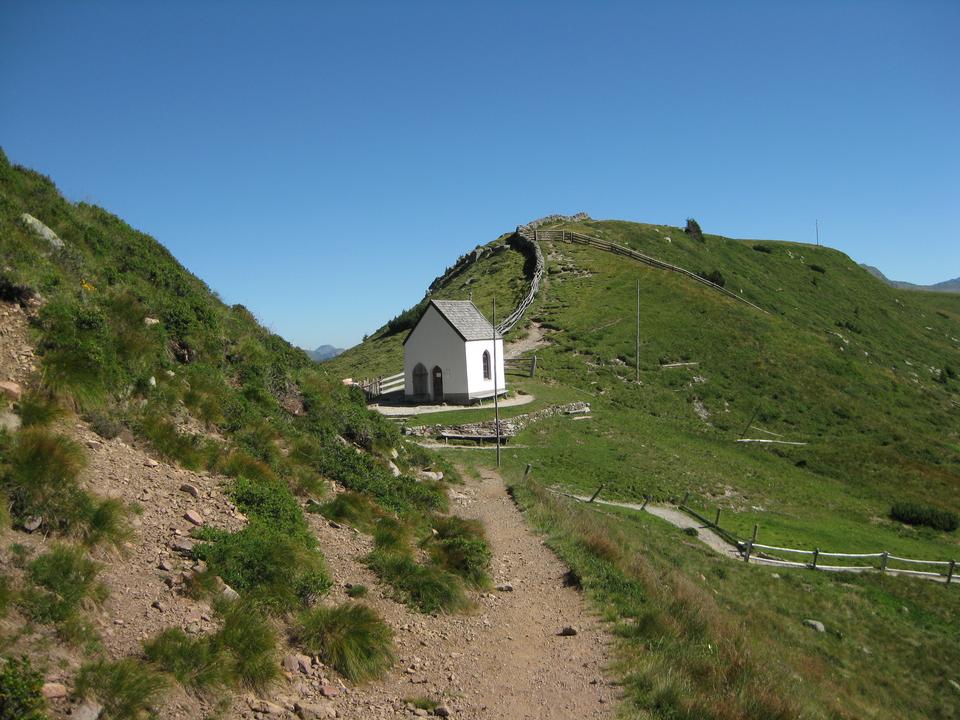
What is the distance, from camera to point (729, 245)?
105m

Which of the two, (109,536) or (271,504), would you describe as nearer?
(109,536)

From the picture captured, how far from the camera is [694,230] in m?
102

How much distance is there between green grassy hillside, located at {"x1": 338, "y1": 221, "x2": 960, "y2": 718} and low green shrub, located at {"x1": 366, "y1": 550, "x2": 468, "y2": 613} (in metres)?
2.86

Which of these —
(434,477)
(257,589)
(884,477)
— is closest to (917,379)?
(884,477)

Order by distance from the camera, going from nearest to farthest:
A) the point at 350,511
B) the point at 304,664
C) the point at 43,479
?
the point at 304,664 → the point at 43,479 → the point at 350,511

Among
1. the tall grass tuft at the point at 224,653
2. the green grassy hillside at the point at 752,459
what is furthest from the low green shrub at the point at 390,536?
the tall grass tuft at the point at 224,653

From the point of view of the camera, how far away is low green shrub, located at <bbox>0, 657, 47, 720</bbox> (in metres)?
4.97

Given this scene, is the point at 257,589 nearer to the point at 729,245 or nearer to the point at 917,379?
the point at 917,379

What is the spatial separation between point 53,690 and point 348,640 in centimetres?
332

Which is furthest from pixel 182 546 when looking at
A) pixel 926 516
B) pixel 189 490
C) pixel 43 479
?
pixel 926 516

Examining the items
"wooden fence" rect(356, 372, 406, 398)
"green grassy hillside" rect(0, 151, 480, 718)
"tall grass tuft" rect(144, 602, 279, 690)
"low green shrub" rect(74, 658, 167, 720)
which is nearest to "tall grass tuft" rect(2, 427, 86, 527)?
"green grassy hillside" rect(0, 151, 480, 718)

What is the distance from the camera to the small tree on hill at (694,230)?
101 m

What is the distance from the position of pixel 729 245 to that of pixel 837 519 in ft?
264

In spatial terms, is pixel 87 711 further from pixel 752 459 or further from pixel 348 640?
pixel 752 459
